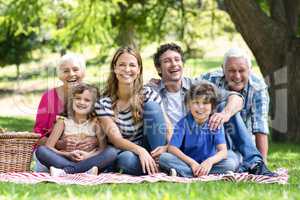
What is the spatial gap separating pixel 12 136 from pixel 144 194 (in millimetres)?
2340

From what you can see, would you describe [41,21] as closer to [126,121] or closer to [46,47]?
[46,47]

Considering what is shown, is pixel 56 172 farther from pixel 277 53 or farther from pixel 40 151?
pixel 277 53

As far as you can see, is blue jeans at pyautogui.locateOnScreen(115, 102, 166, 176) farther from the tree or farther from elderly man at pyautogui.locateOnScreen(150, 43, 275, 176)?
the tree

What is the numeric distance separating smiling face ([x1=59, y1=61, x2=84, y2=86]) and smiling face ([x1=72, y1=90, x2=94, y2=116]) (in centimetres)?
31

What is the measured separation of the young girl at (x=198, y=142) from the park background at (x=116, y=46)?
2.37ft

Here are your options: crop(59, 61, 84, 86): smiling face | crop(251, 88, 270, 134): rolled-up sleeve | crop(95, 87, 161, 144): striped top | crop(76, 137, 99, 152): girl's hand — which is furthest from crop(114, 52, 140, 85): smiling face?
crop(251, 88, 270, 134): rolled-up sleeve

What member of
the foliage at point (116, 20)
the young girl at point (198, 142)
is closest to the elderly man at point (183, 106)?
the young girl at point (198, 142)

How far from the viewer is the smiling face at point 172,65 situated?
663cm

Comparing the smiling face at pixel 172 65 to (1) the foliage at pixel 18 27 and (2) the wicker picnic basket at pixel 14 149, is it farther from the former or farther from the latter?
→ (1) the foliage at pixel 18 27

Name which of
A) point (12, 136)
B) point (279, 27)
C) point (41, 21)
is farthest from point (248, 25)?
point (41, 21)

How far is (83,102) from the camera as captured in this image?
6.50 m

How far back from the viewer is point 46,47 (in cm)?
2720

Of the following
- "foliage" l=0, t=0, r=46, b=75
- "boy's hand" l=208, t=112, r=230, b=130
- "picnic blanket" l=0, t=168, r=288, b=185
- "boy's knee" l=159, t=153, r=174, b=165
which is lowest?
"picnic blanket" l=0, t=168, r=288, b=185

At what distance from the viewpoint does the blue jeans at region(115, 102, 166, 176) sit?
6145 millimetres
